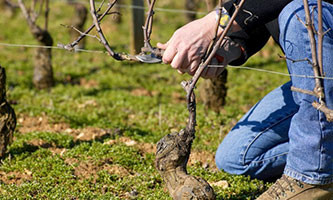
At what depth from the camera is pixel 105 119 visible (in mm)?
4875

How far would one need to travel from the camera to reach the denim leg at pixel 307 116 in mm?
2588

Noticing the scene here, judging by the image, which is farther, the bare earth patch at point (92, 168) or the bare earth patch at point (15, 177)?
the bare earth patch at point (92, 168)

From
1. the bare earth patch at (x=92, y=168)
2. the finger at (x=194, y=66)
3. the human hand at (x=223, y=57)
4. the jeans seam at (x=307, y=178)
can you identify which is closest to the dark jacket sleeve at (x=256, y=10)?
the human hand at (x=223, y=57)

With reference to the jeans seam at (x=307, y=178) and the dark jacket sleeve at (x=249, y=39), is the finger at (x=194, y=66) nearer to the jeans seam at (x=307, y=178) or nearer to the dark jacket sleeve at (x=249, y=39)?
the dark jacket sleeve at (x=249, y=39)

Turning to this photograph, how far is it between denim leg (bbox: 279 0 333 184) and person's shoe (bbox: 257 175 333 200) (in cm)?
5

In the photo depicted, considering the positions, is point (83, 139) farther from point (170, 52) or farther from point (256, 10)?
point (256, 10)

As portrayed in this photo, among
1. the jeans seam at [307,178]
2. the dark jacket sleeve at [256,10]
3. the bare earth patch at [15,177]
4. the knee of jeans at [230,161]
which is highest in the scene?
the dark jacket sleeve at [256,10]

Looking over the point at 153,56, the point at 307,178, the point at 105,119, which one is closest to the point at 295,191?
the point at 307,178

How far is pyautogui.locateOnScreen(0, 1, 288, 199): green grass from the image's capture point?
332 cm

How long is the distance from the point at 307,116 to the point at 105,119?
105 inches

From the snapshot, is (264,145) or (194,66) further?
(264,145)

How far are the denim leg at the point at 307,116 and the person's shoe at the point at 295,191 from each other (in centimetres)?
5

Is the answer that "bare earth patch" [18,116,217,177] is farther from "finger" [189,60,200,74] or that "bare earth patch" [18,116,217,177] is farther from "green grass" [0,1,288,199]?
"finger" [189,60,200,74]

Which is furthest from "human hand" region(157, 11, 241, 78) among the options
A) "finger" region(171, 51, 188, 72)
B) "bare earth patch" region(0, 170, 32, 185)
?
"bare earth patch" region(0, 170, 32, 185)
